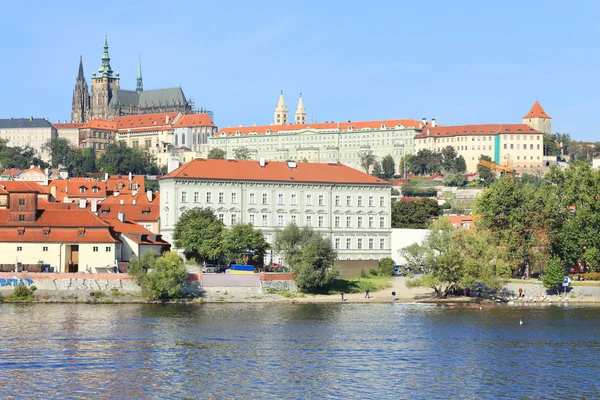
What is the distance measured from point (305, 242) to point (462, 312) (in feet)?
40.8

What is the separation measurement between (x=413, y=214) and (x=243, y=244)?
136 ft

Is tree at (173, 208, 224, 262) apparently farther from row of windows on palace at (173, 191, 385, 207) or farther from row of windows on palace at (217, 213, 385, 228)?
row of windows on palace at (217, 213, 385, 228)

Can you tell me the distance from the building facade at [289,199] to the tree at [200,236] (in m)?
3.36

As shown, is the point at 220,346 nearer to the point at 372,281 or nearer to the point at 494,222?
the point at 372,281

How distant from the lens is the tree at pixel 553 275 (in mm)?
71938

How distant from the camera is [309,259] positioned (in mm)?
67938

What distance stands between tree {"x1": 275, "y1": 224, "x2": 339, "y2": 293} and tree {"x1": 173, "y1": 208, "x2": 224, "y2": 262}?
16.7 ft

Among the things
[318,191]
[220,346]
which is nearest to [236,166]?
[318,191]

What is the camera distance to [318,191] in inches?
3319

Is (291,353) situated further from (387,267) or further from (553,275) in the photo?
(387,267)

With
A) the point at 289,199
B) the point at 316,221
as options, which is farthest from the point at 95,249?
the point at 316,221

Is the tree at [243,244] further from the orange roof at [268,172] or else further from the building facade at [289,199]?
the orange roof at [268,172]

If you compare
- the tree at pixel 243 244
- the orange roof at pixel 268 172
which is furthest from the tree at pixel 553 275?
the tree at pixel 243 244

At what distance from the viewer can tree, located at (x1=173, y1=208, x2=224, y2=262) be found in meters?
73.3
